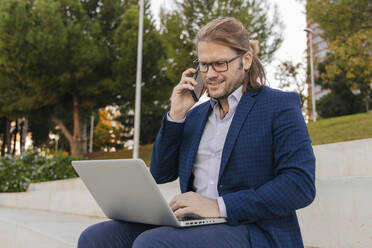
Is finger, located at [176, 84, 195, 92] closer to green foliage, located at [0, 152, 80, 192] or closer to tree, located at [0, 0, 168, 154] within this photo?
green foliage, located at [0, 152, 80, 192]

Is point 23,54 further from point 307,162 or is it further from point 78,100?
point 307,162

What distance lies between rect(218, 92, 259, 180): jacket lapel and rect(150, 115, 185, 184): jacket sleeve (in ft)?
1.38

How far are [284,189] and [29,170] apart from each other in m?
10.1

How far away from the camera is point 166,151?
7.17 ft

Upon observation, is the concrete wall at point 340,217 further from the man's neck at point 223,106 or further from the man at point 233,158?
the man's neck at point 223,106

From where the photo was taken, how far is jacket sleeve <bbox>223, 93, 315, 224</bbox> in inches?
63.0

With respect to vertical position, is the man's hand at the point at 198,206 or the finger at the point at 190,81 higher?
the finger at the point at 190,81

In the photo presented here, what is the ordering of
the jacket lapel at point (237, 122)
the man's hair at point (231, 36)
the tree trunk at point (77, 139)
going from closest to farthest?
the jacket lapel at point (237, 122) → the man's hair at point (231, 36) → the tree trunk at point (77, 139)

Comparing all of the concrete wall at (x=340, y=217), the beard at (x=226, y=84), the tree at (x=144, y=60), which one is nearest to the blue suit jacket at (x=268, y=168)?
the beard at (x=226, y=84)

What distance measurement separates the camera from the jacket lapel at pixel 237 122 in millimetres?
1761

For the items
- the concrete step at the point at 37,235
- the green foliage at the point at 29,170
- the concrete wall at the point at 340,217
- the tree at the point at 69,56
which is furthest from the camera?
the tree at the point at 69,56

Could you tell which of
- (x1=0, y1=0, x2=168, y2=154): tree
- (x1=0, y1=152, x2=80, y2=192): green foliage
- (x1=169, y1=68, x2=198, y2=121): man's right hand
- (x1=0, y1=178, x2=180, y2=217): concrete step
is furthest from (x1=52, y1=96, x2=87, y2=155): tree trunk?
(x1=169, y1=68, x2=198, y2=121): man's right hand

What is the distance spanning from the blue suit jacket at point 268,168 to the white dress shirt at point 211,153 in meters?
0.06

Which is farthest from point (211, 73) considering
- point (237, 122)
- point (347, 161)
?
point (347, 161)
